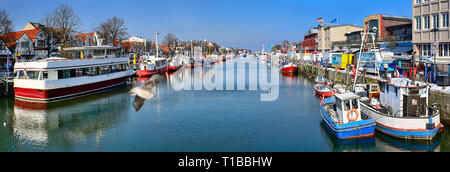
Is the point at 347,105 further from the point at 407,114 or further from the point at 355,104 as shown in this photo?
the point at 407,114

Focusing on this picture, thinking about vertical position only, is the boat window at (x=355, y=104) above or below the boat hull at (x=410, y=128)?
above

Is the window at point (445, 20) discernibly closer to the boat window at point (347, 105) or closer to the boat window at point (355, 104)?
the boat window at point (355, 104)

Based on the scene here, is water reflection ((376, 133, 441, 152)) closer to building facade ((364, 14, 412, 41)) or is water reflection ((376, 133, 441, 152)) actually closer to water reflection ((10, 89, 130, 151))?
water reflection ((10, 89, 130, 151))

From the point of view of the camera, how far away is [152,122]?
73.2 feet

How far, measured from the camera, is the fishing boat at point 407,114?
1608 cm

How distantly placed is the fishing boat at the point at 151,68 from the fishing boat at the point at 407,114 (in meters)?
43.8

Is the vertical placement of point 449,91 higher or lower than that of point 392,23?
lower

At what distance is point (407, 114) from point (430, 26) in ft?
59.7

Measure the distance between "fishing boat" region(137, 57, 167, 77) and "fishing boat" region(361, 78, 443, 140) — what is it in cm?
4378

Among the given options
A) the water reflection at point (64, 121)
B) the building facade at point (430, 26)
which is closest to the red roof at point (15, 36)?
the water reflection at point (64, 121)
